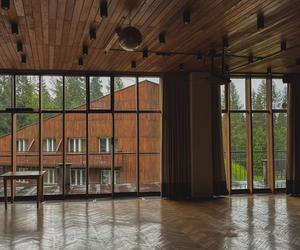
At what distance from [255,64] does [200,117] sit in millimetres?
1878

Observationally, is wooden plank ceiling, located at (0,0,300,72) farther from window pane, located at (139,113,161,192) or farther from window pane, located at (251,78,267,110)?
window pane, located at (139,113,161,192)

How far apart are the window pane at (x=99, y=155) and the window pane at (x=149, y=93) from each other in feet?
3.13

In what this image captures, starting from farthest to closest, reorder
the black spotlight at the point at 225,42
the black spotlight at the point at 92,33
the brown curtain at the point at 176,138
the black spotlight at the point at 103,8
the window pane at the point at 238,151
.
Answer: the window pane at the point at 238,151
the brown curtain at the point at 176,138
the black spotlight at the point at 225,42
the black spotlight at the point at 92,33
the black spotlight at the point at 103,8

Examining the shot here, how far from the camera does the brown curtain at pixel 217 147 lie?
29.5ft

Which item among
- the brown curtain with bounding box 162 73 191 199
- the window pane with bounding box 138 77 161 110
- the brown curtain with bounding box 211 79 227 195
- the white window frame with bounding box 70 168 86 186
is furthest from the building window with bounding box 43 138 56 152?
the brown curtain with bounding box 211 79 227 195

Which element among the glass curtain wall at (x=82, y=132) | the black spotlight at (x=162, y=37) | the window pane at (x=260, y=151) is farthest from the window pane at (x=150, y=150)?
the black spotlight at (x=162, y=37)

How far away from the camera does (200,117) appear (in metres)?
8.94

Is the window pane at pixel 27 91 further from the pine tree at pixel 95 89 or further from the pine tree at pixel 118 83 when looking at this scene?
the pine tree at pixel 118 83

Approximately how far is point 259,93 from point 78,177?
5.30 meters

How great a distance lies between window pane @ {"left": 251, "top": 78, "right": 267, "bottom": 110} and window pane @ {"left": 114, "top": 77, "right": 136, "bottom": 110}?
3211 mm

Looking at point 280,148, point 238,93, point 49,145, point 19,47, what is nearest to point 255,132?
point 280,148

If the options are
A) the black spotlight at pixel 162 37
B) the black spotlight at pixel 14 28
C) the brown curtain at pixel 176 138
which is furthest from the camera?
the brown curtain at pixel 176 138

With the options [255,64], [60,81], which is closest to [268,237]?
[255,64]

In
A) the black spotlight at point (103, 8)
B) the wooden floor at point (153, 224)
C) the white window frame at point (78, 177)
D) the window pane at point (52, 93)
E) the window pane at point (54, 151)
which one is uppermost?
the black spotlight at point (103, 8)
